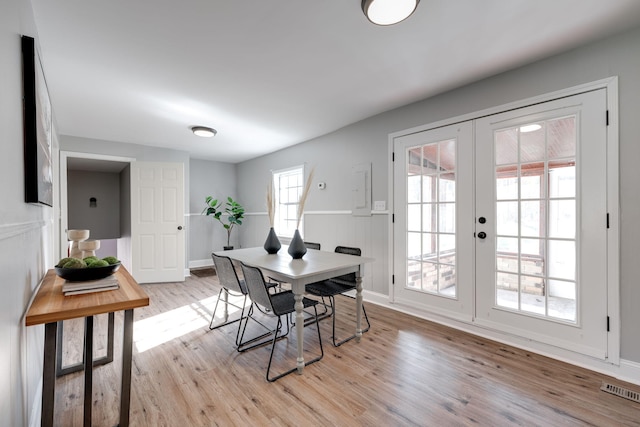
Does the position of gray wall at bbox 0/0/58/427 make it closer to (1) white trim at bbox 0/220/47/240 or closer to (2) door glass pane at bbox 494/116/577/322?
(1) white trim at bbox 0/220/47/240

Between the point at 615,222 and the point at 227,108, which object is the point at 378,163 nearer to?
the point at 227,108

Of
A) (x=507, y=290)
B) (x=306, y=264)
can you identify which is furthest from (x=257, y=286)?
(x=507, y=290)

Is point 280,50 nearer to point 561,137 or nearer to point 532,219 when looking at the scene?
point 561,137

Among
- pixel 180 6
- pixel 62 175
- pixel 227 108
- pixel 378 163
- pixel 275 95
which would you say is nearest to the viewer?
pixel 180 6

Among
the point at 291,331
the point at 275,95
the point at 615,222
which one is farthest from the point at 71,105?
the point at 615,222

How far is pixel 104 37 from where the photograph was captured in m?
1.99

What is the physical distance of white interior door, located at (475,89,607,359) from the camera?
2123 millimetres

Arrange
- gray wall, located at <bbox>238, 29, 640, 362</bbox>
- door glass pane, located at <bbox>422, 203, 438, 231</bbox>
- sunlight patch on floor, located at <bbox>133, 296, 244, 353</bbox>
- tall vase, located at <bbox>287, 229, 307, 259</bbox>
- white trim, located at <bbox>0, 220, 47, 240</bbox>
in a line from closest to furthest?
white trim, located at <bbox>0, 220, 47, 240</bbox>, gray wall, located at <bbox>238, 29, 640, 362</bbox>, sunlight patch on floor, located at <bbox>133, 296, 244, 353</bbox>, tall vase, located at <bbox>287, 229, 307, 259</bbox>, door glass pane, located at <bbox>422, 203, 438, 231</bbox>

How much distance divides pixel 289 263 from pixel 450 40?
2.20 meters

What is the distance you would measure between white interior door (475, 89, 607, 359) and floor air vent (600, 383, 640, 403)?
243 millimetres

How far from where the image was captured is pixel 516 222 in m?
2.52

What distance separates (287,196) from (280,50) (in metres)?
3.40

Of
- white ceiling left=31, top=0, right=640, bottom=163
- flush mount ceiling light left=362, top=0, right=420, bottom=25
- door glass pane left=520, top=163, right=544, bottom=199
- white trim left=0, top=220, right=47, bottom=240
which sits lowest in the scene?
white trim left=0, top=220, right=47, bottom=240

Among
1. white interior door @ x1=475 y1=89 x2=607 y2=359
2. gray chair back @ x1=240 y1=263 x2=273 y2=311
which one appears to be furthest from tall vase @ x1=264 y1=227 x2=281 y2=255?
white interior door @ x1=475 y1=89 x2=607 y2=359
